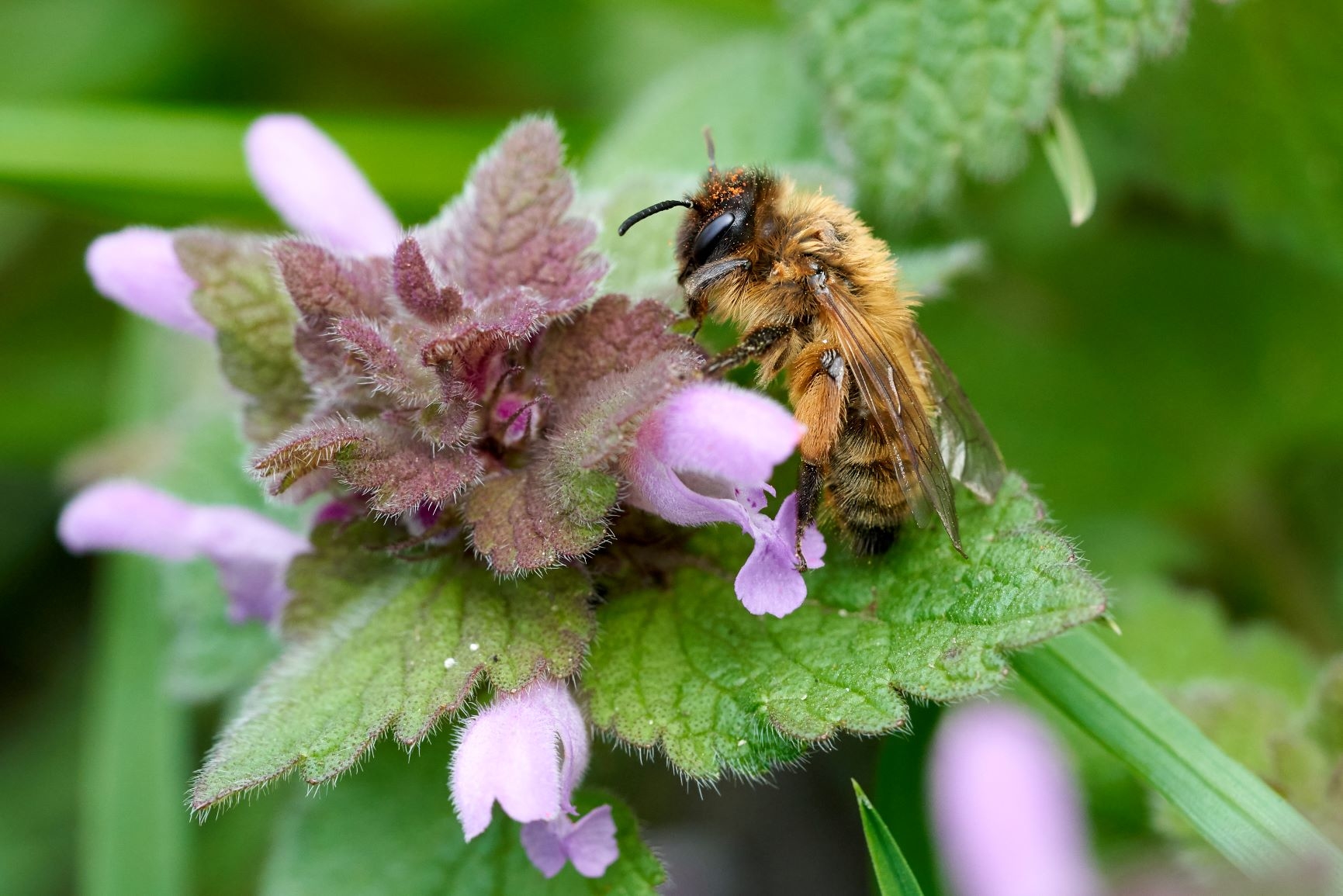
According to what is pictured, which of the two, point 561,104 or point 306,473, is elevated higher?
point 561,104

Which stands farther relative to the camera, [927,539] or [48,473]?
[48,473]

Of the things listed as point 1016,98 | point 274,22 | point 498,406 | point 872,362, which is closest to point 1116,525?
point 1016,98

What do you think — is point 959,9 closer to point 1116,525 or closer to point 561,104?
point 1116,525

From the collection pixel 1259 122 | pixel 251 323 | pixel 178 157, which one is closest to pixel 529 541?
pixel 251 323

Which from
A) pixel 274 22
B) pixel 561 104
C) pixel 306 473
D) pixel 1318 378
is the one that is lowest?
pixel 1318 378

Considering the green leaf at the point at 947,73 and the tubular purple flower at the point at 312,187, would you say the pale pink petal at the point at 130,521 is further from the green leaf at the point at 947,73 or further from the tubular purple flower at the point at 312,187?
the green leaf at the point at 947,73

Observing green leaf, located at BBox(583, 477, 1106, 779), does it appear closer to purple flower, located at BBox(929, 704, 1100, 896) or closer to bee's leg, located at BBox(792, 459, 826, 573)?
bee's leg, located at BBox(792, 459, 826, 573)

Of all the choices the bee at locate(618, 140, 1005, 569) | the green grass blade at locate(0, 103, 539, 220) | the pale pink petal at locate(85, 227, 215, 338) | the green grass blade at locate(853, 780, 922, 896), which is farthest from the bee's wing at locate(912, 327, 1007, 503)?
the green grass blade at locate(0, 103, 539, 220)

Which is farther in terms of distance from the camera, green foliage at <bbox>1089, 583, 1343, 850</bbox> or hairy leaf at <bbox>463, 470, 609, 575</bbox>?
green foliage at <bbox>1089, 583, 1343, 850</bbox>
